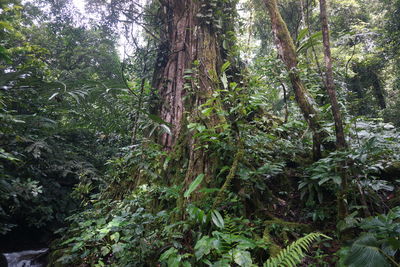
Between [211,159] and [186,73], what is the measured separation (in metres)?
1.66

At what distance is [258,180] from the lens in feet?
7.73

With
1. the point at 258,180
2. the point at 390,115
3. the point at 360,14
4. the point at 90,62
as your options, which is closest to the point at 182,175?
the point at 258,180

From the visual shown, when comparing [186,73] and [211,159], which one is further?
[186,73]

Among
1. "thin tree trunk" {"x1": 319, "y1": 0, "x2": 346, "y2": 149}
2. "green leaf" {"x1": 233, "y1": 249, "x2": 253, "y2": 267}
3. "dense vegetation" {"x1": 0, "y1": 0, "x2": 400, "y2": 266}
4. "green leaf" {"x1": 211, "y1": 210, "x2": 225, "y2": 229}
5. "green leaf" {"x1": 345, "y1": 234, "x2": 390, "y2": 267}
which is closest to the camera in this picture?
"green leaf" {"x1": 345, "y1": 234, "x2": 390, "y2": 267}

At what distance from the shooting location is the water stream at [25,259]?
384 centimetres

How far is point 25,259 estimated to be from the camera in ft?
13.4

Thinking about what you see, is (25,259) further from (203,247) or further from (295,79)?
(295,79)

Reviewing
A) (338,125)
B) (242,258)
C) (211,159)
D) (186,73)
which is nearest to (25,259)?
(211,159)

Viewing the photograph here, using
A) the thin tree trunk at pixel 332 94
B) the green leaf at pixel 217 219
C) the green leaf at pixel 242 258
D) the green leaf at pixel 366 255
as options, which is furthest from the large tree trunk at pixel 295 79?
the green leaf at pixel 242 258

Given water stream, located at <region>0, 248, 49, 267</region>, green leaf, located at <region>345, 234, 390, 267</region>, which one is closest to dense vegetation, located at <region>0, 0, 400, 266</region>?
green leaf, located at <region>345, 234, 390, 267</region>

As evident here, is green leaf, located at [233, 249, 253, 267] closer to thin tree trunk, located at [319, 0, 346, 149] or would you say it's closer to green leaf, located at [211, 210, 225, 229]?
green leaf, located at [211, 210, 225, 229]

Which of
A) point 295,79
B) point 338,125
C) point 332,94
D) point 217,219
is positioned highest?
point 295,79

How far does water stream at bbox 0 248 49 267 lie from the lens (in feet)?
12.6

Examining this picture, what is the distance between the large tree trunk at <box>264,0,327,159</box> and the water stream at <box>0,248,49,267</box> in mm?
4368
